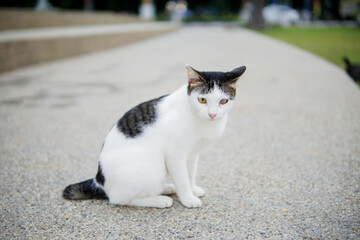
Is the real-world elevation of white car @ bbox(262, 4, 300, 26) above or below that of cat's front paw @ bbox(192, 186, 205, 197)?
above

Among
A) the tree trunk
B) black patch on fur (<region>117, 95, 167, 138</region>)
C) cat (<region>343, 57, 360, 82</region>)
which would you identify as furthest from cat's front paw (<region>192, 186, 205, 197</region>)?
the tree trunk

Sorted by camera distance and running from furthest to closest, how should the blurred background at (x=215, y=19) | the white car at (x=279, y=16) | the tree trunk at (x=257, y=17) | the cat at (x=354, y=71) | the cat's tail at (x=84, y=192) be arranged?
1. the white car at (x=279, y=16)
2. the tree trunk at (x=257, y=17)
3. the blurred background at (x=215, y=19)
4. the cat at (x=354, y=71)
5. the cat's tail at (x=84, y=192)

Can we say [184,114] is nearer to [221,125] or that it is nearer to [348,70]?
[221,125]

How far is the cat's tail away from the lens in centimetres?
215

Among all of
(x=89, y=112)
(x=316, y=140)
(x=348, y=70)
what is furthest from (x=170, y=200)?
(x=348, y=70)

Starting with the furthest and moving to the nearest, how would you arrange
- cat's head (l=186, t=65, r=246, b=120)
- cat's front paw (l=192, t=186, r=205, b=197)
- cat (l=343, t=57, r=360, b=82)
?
cat (l=343, t=57, r=360, b=82) < cat's front paw (l=192, t=186, r=205, b=197) < cat's head (l=186, t=65, r=246, b=120)

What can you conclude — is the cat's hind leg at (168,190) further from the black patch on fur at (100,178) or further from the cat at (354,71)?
the cat at (354,71)

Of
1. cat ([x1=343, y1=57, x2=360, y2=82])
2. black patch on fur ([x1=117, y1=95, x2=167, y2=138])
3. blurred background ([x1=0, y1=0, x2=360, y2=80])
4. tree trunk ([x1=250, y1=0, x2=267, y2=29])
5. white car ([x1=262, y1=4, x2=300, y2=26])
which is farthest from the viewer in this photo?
white car ([x1=262, y1=4, x2=300, y2=26])

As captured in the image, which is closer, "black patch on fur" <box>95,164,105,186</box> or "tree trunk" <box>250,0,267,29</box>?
"black patch on fur" <box>95,164,105,186</box>

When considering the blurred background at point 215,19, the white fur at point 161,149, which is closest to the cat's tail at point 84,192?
the white fur at point 161,149

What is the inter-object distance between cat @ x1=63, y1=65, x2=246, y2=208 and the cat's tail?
0.03 metres

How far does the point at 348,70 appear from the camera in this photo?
6.04 meters

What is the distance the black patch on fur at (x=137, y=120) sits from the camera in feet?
6.69

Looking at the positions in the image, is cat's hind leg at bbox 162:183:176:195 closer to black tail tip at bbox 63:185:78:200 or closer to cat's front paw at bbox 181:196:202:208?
cat's front paw at bbox 181:196:202:208
